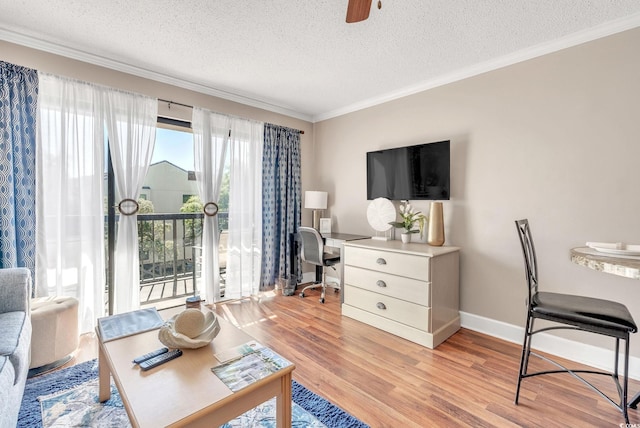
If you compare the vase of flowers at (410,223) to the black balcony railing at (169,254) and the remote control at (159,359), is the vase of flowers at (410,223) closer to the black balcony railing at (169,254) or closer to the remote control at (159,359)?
the black balcony railing at (169,254)

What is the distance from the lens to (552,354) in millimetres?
2289

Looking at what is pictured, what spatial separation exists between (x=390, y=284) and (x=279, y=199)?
1.94 metres

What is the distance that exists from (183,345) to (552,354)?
2695 mm

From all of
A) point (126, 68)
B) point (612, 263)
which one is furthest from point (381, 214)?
point (126, 68)

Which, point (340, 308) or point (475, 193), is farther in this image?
point (340, 308)

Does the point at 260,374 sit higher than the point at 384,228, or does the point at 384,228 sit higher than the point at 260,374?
the point at 384,228

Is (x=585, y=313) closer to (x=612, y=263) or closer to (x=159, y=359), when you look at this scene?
(x=612, y=263)

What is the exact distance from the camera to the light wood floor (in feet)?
5.32

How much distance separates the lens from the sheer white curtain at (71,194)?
235 cm

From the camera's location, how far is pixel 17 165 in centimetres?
222

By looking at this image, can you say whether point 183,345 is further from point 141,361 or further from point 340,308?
point 340,308

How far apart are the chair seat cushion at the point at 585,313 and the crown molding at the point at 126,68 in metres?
3.43

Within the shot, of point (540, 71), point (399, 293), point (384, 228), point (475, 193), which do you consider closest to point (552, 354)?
point (399, 293)

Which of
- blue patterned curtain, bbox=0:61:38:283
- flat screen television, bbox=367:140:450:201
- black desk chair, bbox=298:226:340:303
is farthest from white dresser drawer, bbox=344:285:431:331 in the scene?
blue patterned curtain, bbox=0:61:38:283
